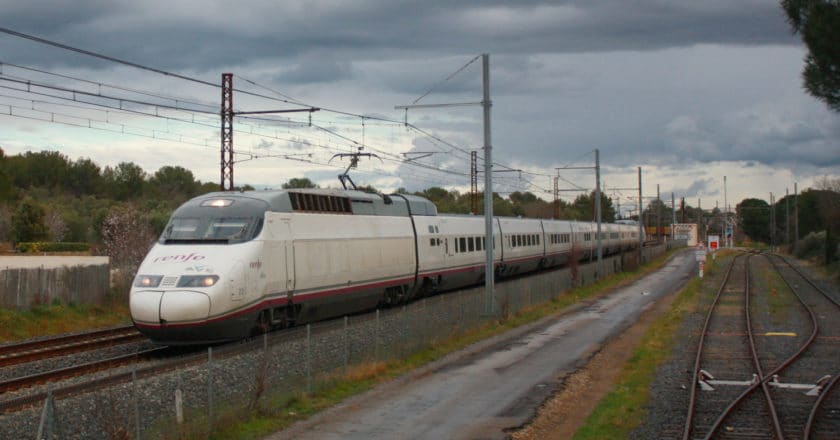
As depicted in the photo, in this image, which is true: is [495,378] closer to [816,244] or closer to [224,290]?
[224,290]

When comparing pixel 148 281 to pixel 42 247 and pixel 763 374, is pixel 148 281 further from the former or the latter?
pixel 42 247

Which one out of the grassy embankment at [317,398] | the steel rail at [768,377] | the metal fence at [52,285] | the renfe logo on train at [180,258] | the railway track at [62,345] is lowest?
the steel rail at [768,377]

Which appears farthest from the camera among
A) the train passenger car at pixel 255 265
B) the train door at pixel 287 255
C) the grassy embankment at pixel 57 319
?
the grassy embankment at pixel 57 319

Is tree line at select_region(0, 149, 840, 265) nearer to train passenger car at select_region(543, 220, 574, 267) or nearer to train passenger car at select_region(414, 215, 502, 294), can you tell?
train passenger car at select_region(543, 220, 574, 267)

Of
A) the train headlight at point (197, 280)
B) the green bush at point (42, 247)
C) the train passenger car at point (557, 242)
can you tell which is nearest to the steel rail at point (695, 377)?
the train headlight at point (197, 280)

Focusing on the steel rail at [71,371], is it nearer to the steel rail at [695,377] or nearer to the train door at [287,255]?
the train door at [287,255]

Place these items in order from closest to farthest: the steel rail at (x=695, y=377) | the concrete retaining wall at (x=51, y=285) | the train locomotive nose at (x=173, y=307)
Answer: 1. the steel rail at (x=695, y=377)
2. the train locomotive nose at (x=173, y=307)
3. the concrete retaining wall at (x=51, y=285)

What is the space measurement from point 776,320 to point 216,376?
2376 cm

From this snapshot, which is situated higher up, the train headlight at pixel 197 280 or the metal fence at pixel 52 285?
the train headlight at pixel 197 280

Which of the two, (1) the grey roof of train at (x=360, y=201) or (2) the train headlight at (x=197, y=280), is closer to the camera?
(2) the train headlight at (x=197, y=280)

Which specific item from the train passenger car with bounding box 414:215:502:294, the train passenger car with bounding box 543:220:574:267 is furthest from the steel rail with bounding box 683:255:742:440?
the train passenger car with bounding box 543:220:574:267

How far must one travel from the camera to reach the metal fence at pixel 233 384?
1186 cm

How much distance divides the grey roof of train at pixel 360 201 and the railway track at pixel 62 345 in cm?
424

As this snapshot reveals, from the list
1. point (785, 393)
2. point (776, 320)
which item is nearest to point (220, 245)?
point (785, 393)
